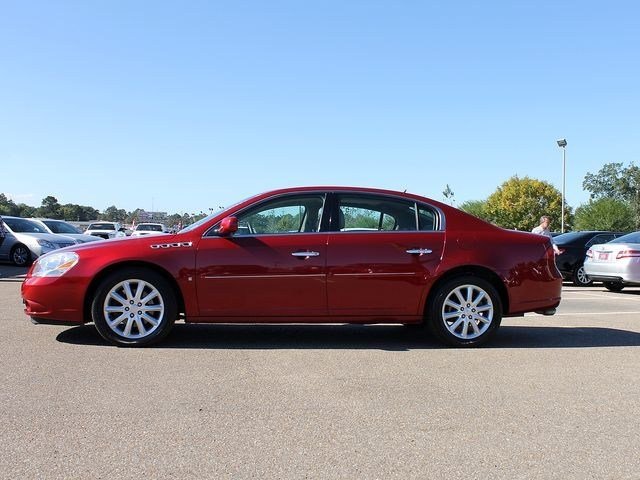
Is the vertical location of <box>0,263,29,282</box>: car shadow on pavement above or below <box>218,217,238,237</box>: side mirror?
below

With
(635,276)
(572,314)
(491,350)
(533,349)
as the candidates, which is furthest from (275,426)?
(635,276)

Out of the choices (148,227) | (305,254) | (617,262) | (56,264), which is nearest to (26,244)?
(56,264)

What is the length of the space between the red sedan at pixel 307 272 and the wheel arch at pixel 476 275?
0.01m

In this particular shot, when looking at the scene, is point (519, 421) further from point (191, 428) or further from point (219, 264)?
point (219, 264)

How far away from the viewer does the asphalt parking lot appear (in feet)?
10.7

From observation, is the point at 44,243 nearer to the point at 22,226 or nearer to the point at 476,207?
the point at 22,226

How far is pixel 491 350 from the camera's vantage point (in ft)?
20.5

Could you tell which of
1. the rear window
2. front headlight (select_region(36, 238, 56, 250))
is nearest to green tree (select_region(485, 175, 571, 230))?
the rear window

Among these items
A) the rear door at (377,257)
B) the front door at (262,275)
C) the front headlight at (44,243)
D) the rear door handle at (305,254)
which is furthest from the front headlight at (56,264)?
the front headlight at (44,243)

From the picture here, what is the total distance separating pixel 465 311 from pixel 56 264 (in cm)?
419

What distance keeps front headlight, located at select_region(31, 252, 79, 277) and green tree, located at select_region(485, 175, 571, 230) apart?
3598 inches

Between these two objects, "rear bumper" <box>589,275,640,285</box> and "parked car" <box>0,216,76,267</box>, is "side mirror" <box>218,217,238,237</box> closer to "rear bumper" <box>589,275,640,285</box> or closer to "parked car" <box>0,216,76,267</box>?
"rear bumper" <box>589,275,640,285</box>

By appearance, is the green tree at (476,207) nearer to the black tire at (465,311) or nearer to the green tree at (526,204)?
the green tree at (526,204)

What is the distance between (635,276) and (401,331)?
765 cm
